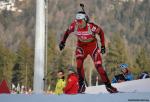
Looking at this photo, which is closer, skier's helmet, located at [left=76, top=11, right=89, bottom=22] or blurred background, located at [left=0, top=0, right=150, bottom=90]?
skier's helmet, located at [left=76, top=11, right=89, bottom=22]

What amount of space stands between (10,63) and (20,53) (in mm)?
2150

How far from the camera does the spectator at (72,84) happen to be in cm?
933

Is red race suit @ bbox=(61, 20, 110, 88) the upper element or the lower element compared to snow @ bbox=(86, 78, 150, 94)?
upper

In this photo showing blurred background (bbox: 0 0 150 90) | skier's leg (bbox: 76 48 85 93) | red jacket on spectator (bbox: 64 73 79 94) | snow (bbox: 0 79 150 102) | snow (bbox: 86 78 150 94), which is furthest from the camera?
blurred background (bbox: 0 0 150 90)

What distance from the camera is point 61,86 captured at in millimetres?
10023

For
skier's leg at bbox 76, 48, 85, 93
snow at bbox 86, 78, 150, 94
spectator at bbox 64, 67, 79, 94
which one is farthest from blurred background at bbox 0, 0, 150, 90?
spectator at bbox 64, 67, 79, 94

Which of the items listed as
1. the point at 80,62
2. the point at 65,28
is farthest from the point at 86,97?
the point at 65,28

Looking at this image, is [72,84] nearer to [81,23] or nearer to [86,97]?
[81,23]

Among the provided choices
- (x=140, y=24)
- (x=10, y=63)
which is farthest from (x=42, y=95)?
(x=140, y=24)

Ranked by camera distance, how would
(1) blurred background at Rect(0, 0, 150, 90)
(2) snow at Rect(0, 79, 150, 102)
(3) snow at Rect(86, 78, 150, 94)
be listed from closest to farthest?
(2) snow at Rect(0, 79, 150, 102)
(3) snow at Rect(86, 78, 150, 94)
(1) blurred background at Rect(0, 0, 150, 90)

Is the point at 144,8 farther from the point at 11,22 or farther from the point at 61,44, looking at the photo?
the point at 61,44

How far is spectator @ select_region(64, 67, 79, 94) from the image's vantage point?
9.33m

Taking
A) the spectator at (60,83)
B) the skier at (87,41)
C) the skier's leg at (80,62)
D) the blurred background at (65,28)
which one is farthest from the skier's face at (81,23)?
the blurred background at (65,28)

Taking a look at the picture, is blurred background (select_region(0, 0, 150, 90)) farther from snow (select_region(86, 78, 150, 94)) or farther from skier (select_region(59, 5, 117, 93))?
skier (select_region(59, 5, 117, 93))
